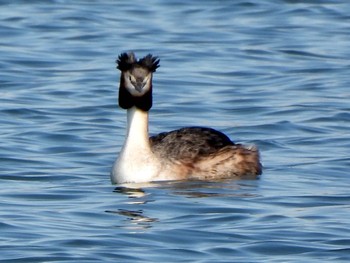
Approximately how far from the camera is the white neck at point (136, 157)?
1485cm

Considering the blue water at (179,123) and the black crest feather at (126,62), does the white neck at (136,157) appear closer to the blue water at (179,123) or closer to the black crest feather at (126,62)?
the blue water at (179,123)

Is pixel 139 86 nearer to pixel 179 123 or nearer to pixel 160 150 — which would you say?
pixel 160 150

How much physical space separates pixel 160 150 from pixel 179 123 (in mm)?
3174

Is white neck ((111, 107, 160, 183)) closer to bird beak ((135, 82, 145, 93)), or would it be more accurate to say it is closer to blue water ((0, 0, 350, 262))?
blue water ((0, 0, 350, 262))

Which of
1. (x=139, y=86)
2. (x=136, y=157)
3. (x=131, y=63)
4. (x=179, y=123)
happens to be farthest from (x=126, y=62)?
(x=179, y=123)

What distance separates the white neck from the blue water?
0.18 meters

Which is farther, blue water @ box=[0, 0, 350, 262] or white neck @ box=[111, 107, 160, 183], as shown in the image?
white neck @ box=[111, 107, 160, 183]

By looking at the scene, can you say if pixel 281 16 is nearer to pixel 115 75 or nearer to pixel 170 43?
pixel 170 43

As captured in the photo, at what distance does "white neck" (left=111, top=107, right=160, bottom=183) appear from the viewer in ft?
48.7

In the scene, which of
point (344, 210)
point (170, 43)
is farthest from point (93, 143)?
point (170, 43)

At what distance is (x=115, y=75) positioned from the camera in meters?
22.0

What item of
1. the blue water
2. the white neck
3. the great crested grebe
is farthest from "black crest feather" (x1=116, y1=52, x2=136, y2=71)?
the blue water

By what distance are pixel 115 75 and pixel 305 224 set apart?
9.39 m

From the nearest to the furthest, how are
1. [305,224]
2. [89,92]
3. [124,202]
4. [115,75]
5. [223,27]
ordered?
[305,224] → [124,202] → [89,92] → [115,75] → [223,27]
